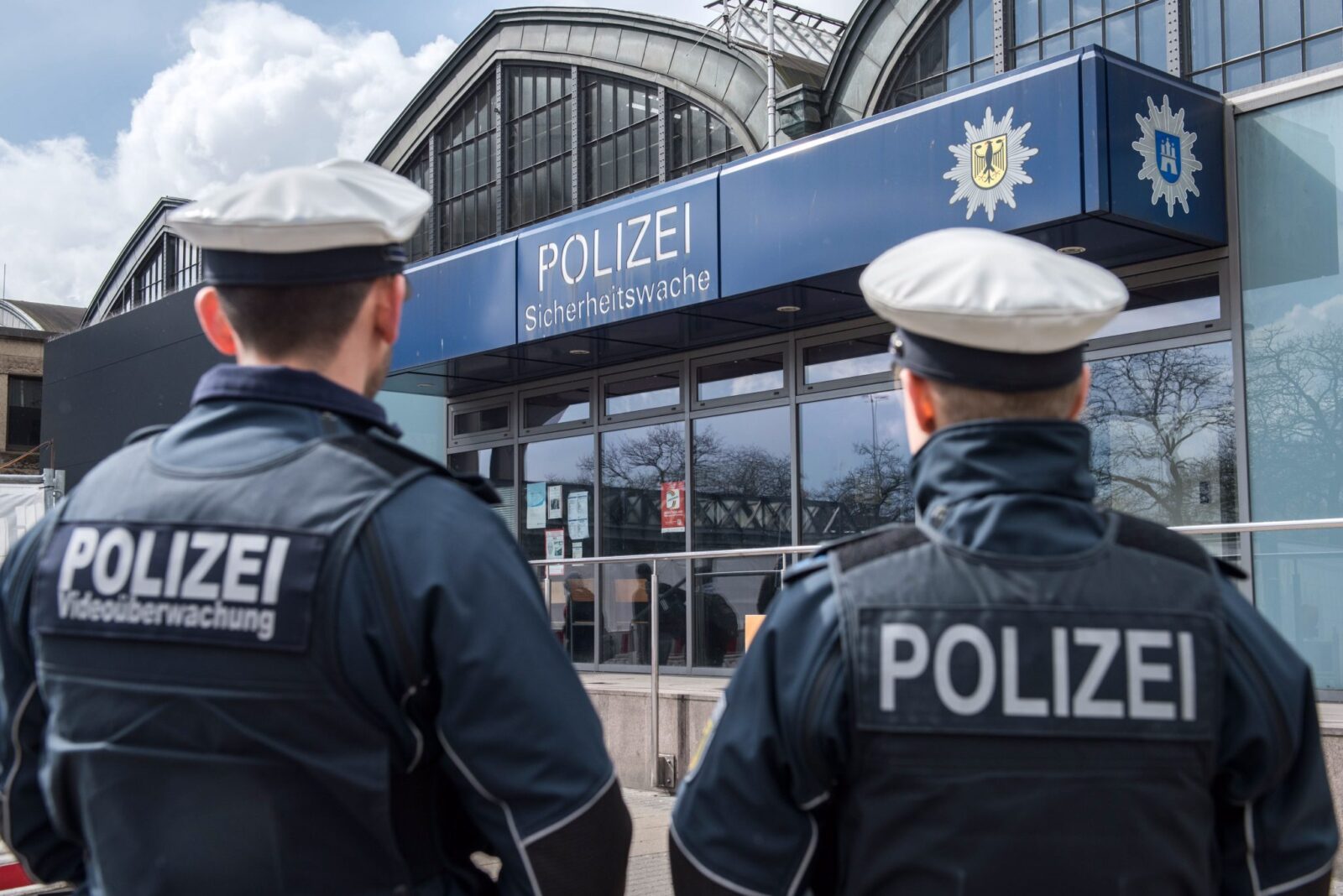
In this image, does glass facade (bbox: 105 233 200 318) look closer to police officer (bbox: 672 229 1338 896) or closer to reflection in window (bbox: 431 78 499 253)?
reflection in window (bbox: 431 78 499 253)

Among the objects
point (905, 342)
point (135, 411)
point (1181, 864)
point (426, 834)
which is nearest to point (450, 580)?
point (426, 834)

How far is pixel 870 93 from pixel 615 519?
5225mm

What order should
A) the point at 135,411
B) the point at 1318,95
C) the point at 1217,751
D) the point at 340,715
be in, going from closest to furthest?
the point at 340,715 → the point at 1217,751 → the point at 1318,95 → the point at 135,411

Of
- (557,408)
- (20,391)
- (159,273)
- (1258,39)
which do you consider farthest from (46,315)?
(1258,39)

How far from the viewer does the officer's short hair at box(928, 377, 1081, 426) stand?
2061mm

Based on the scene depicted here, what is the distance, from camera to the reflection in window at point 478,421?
1488cm

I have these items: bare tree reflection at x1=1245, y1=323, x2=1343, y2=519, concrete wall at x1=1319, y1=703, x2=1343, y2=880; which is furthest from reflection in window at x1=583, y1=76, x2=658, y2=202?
concrete wall at x1=1319, y1=703, x2=1343, y2=880

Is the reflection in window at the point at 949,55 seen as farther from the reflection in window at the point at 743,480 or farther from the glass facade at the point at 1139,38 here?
the reflection in window at the point at 743,480

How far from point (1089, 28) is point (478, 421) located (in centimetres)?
752

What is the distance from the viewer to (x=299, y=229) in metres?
2.04

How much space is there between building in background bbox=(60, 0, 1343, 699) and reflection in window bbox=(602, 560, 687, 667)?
26mm

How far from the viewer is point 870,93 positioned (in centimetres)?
1419

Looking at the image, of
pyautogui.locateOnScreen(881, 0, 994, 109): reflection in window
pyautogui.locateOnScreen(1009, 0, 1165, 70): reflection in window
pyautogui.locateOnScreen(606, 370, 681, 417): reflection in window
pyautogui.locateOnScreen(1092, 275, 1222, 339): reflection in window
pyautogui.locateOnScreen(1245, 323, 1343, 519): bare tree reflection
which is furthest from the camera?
pyautogui.locateOnScreen(881, 0, 994, 109): reflection in window

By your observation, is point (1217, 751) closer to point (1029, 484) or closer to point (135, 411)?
point (1029, 484)
